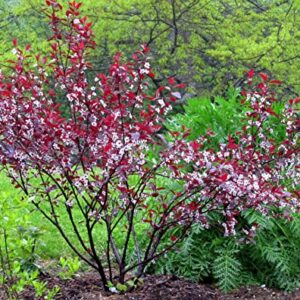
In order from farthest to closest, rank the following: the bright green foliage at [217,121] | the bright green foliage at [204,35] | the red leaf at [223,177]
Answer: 1. the bright green foliage at [204,35]
2. the bright green foliage at [217,121]
3. the red leaf at [223,177]

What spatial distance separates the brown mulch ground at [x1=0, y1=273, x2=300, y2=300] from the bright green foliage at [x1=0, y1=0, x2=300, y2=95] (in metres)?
7.97

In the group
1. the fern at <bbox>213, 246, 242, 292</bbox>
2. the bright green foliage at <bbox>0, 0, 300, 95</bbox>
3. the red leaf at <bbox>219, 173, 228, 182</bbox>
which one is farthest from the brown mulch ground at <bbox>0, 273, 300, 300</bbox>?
the bright green foliage at <bbox>0, 0, 300, 95</bbox>

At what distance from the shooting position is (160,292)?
12.5ft

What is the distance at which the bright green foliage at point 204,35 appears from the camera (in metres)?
12.0

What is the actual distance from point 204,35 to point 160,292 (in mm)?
10137

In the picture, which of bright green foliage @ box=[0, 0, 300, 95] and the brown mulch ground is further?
bright green foliage @ box=[0, 0, 300, 95]

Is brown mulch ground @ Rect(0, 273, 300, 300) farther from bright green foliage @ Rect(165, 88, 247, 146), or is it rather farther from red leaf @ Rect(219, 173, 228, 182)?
bright green foliage @ Rect(165, 88, 247, 146)

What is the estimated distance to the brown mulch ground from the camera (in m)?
3.76

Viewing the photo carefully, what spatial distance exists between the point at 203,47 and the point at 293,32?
6.61 ft

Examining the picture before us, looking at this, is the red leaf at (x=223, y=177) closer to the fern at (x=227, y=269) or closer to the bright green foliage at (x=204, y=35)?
the fern at (x=227, y=269)

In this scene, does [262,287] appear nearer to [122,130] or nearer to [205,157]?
[205,157]

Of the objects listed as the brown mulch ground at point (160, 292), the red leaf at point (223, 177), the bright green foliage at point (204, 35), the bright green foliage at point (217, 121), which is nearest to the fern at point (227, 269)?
the brown mulch ground at point (160, 292)

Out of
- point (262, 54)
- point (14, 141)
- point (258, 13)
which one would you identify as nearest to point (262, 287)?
point (14, 141)

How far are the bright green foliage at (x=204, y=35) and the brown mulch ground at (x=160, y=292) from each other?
797 cm
